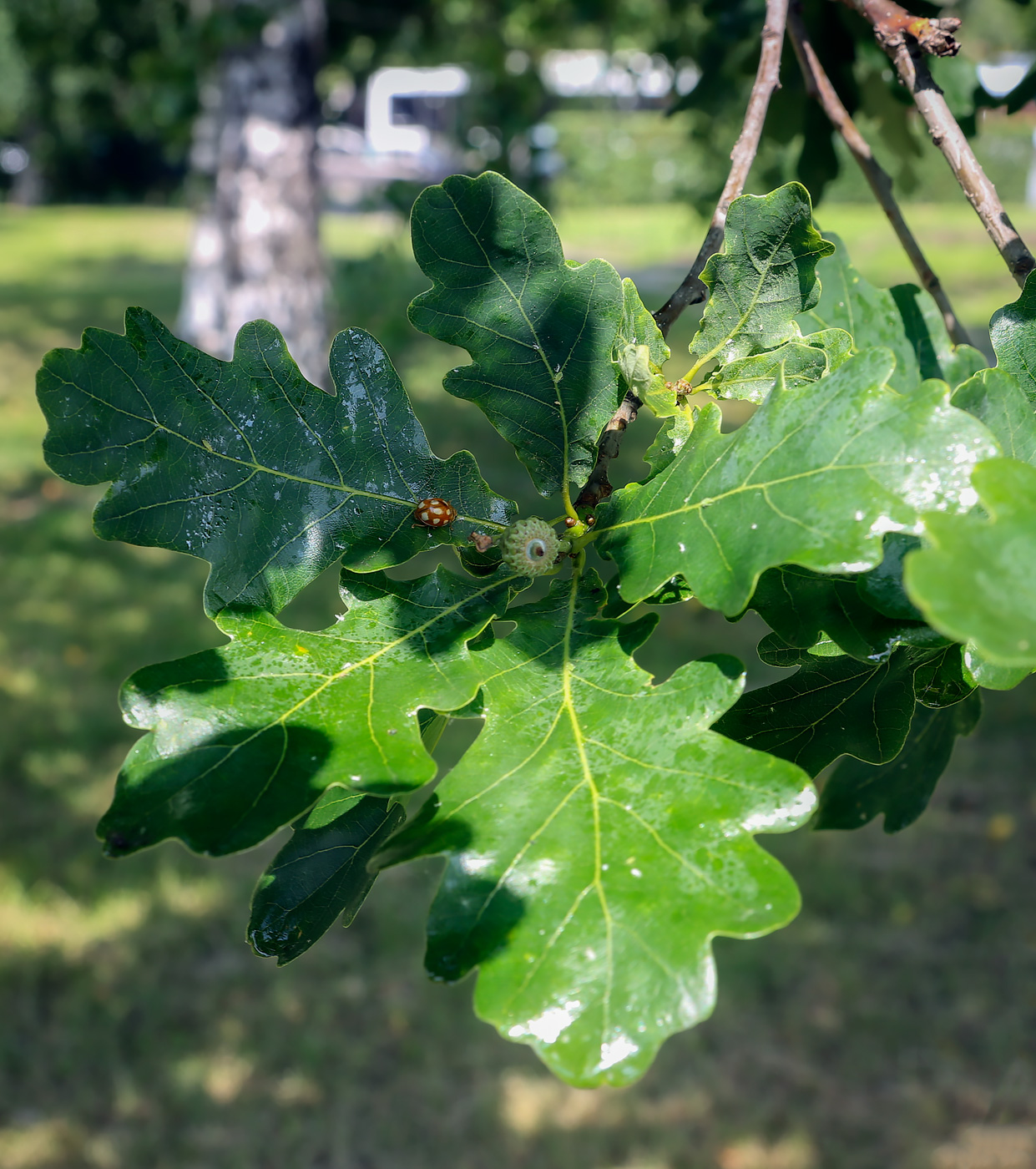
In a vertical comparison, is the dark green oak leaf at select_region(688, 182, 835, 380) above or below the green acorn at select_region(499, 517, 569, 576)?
above

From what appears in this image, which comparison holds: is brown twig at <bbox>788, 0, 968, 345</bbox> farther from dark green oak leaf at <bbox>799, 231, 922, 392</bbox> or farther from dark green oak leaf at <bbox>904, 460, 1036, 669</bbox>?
dark green oak leaf at <bbox>904, 460, 1036, 669</bbox>

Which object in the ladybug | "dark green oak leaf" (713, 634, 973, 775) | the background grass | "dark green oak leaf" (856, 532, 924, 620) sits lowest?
the background grass

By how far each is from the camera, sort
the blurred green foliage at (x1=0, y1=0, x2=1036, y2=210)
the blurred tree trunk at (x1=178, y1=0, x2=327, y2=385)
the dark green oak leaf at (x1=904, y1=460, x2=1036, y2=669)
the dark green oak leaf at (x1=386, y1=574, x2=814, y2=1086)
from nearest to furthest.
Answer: the dark green oak leaf at (x1=904, y1=460, x2=1036, y2=669), the dark green oak leaf at (x1=386, y1=574, x2=814, y2=1086), the blurred green foliage at (x1=0, y1=0, x2=1036, y2=210), the blurred tree trunk at (x1=178, y1=0, x2=327, y2=385)

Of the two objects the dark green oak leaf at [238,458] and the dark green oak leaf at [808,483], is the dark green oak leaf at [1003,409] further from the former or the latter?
the dark green oak leaf at [238,458]

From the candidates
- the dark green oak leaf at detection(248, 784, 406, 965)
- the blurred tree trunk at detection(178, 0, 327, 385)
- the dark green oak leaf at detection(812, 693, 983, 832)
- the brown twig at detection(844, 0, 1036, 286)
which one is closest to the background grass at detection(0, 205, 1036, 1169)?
the dark green oak leaf at detection(812, 693, 983, 832)

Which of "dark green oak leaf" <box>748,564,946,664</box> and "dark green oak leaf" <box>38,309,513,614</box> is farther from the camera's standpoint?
"dark green oak leaf" <box>38,309,513,614</box>

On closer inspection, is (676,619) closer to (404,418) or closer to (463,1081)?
(463,1081)

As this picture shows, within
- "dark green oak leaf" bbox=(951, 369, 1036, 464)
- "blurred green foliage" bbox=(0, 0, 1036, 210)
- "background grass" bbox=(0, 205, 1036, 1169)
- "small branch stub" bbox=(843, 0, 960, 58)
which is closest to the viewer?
"dark green oak leaf" bbox=(951, 369, 1036, 464)

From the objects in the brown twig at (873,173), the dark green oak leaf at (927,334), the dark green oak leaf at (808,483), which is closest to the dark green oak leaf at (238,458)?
the dark green oak leaf at (808,483)
